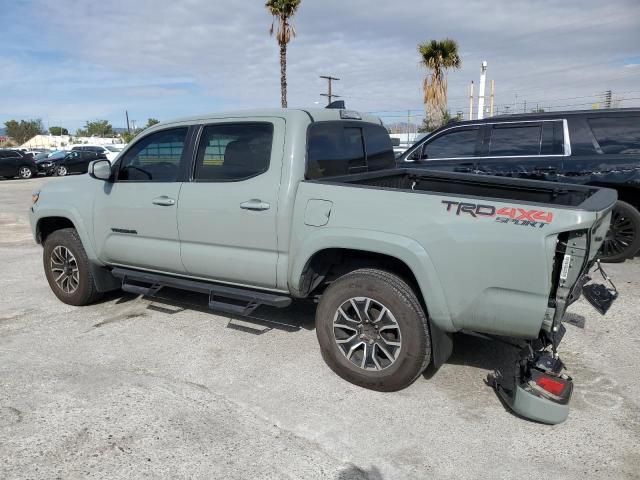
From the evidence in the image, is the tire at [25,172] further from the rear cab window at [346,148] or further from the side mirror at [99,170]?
the rear cab window at [346,148]

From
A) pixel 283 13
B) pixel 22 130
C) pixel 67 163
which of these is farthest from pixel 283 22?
pixel 22 130

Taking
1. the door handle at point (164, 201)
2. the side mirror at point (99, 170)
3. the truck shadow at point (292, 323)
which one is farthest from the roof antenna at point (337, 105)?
the side mirror at point (99, 170)

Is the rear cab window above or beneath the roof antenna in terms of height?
beneath

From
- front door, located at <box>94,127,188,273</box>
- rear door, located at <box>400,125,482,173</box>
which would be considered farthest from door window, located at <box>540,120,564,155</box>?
front door, located at <box>94,127,188,273</box>

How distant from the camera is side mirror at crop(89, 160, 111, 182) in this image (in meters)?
4.71

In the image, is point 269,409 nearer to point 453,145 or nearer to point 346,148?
point 346,148

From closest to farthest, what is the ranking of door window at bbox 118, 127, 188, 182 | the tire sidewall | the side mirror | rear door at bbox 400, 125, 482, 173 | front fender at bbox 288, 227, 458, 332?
front fender at bbox 288, 227, 458, 332
door window at bbox 118, 127, 188, 182
the side mirror
the tire sidewall
rear door at bbox 400, 125, 482, 173

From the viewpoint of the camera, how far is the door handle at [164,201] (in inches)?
172

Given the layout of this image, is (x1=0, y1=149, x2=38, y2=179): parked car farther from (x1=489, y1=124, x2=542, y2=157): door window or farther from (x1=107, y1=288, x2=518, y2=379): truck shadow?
(x1=489, y1=124, x2=542, y2=157): door window

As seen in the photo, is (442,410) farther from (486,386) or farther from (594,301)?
(594,301)

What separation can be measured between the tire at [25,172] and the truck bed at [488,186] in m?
24.5

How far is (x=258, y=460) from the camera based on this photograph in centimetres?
282

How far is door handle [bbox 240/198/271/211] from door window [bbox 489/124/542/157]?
4.41 metres

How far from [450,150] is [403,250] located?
469 cm
